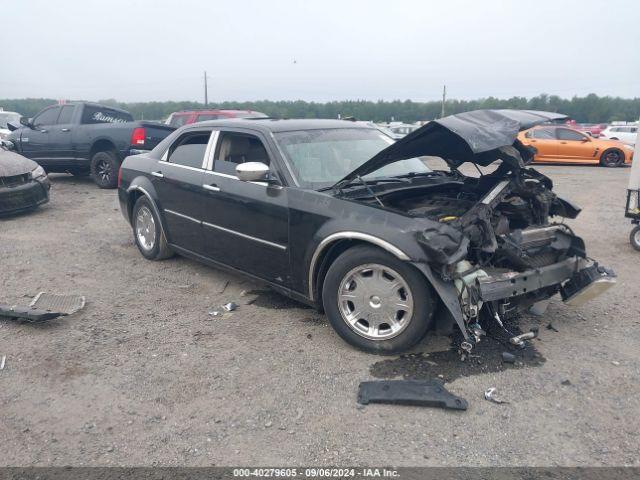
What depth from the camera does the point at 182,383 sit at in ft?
11.3

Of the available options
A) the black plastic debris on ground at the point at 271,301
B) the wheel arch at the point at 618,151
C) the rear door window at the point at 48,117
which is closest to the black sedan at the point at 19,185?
the rear door window at the point at 48,117

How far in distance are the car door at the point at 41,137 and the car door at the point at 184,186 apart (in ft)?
24.4

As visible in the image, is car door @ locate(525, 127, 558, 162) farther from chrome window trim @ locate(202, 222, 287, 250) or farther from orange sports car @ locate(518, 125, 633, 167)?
chrome window trim @ locate(202, 222, 287, 250)

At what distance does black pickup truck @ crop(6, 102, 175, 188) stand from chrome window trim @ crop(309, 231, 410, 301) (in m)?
7.78

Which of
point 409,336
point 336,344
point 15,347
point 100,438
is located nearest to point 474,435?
point 409,336

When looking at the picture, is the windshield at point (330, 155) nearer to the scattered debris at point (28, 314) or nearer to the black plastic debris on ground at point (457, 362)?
the black plastic debris on ground at point (457, 362)

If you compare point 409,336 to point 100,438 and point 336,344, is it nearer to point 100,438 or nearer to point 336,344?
point 336,344

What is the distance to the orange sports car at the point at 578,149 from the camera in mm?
17156

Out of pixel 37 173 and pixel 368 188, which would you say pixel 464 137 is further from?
pixel 37 173

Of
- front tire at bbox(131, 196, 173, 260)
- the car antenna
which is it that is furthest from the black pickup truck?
the car antenna

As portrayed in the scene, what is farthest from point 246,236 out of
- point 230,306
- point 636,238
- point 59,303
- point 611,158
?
point 611,158

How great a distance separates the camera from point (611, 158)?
56.5 feet

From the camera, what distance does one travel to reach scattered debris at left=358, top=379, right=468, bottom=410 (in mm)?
3143

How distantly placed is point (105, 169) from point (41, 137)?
6.34ft
